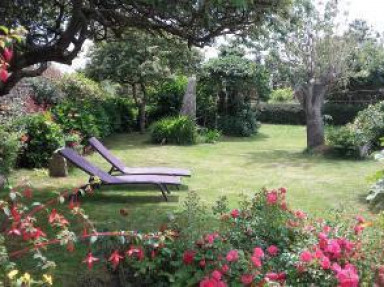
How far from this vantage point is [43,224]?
6.44 m

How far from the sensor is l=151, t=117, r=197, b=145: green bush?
1675cm

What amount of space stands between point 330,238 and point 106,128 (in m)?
12.6

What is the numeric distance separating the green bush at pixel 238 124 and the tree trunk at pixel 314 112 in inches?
216

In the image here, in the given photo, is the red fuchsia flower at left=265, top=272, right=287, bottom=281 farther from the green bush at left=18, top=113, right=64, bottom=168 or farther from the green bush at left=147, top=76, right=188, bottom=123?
the green bush at left=147, top=76, right=188, bottom=123

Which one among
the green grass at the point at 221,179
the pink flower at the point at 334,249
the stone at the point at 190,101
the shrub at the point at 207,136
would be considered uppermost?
the stone at the point at 190,101

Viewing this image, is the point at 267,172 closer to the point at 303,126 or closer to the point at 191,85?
the point at 191,85

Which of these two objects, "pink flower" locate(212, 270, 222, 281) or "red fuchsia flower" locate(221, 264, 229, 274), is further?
"red fuchsia flower" locate(221, 264, 229, 274)

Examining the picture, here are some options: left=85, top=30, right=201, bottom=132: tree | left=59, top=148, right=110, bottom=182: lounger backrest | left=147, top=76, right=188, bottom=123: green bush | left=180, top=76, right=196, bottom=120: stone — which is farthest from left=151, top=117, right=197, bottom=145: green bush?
left=59, top=148, right=110, bottom=182: lounger backrest

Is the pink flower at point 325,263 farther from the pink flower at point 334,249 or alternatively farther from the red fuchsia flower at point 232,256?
the red fuchsia flower at point 232,256

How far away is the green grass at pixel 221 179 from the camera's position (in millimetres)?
7422

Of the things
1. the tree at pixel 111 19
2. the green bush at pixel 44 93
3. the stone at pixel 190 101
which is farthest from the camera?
the stone at pixel 190 101

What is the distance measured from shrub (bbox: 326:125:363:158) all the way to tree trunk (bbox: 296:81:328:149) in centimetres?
77

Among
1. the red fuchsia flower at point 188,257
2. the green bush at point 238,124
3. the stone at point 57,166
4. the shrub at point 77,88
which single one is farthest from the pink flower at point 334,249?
the green bush at point 238,124

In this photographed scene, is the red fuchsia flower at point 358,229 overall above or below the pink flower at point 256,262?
above
